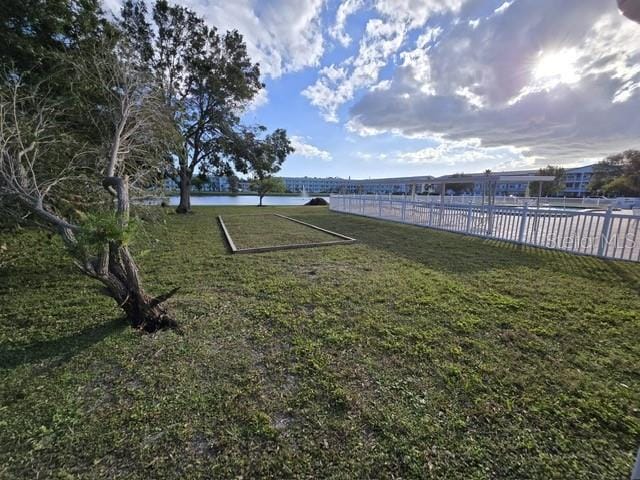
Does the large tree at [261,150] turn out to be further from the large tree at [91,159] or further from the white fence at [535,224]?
the large tree at [91,159]

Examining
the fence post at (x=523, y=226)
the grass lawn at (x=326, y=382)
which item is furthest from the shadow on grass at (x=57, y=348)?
the fence post at (x=523, y=226)

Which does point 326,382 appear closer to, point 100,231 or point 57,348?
point 100,231

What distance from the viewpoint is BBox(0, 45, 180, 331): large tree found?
99.1 inches

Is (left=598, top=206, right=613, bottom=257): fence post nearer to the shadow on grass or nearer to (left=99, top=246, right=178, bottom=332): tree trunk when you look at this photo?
(left=99, top=246, right=178, bottom=332): tree trunk

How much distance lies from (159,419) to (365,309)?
2339 millimetres

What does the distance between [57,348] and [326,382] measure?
259cm

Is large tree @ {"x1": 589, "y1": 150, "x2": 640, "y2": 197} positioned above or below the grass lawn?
above

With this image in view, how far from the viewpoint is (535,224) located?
6.98m

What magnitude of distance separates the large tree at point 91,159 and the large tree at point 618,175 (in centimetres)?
4364

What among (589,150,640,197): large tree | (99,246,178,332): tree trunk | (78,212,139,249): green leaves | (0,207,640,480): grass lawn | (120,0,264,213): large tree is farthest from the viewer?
(589,150,640,197): large tree

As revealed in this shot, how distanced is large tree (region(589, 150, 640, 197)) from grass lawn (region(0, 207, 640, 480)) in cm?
3857

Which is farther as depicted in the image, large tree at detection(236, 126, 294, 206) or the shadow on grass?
large tree at detection(236, 126, 294, 206)

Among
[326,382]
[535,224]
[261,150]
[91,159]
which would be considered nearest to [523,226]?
[535,224]

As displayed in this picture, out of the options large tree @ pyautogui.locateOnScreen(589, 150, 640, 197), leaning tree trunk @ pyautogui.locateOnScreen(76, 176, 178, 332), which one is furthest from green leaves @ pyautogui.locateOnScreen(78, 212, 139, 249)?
large tree @ pyautogui.locateOnScreen(589, 150, 640, 197)
